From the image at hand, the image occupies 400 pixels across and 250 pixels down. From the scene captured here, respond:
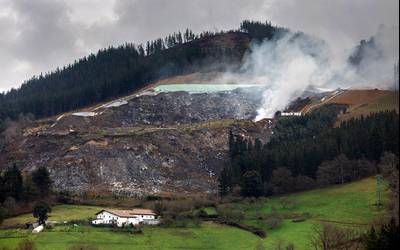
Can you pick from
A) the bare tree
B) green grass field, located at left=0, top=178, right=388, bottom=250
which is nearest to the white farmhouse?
green grass field, located at left=0, top=178, right=388, bottom=250

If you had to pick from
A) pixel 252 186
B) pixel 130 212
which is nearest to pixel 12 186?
pixel 130 212

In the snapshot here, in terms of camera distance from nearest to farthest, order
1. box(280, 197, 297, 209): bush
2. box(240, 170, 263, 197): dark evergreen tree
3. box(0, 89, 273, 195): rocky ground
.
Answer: box(280, 197, 297, 209): bush
box(240, 170, 263, 197): dark evergreen tree
box(0, 89, 273, 195): rocky ground

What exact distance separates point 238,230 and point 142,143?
177 feet

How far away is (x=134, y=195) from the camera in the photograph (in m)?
127

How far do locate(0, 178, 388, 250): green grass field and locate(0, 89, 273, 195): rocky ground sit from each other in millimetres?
23063

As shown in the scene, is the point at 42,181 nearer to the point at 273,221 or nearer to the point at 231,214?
the point at 231,214

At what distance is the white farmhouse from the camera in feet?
328

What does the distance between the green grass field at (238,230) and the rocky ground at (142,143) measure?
23063 millimetres

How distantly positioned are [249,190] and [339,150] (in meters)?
17.8

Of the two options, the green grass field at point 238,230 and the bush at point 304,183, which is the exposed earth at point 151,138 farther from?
the green grass field at point 238,230

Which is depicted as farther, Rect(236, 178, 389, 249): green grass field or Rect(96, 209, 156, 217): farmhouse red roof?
Rect(96, 209, 156, 217): farmhouse red roof

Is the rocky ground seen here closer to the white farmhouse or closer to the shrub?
the white farmhouse

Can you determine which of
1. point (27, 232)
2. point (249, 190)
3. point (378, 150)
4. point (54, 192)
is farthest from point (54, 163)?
point (378, 150)

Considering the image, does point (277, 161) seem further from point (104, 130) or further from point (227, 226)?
point (104, 130)
